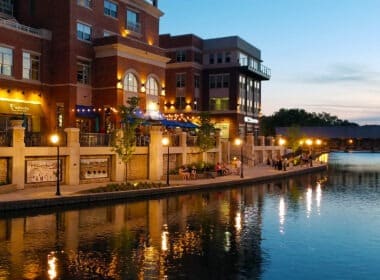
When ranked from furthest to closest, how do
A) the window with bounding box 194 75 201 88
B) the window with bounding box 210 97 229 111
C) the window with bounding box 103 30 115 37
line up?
the window with bounding box 210 97 229 111, the window with bounding box 194 75 201 88, the window with bounding box 103 30 115 37

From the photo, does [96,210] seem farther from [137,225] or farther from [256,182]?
[256,182]

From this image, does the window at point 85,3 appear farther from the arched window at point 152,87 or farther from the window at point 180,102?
the window at point 180,102

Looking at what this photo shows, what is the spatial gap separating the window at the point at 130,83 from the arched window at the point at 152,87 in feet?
6.85

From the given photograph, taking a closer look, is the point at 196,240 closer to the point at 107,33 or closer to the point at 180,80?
the point at 107,33

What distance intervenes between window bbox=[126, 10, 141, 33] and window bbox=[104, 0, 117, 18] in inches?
97.6

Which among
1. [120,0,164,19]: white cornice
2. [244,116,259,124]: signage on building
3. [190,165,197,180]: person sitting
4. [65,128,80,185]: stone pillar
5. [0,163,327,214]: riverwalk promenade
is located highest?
[120,0,164,19]: white cornice

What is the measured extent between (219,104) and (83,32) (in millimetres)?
32800

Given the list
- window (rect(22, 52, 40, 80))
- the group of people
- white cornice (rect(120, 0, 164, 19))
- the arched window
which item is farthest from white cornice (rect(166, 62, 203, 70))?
the group of people

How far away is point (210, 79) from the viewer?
A: 253 ft

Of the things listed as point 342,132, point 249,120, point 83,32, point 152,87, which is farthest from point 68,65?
point 342,132

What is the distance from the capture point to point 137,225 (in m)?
23.5

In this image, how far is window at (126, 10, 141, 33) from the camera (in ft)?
180

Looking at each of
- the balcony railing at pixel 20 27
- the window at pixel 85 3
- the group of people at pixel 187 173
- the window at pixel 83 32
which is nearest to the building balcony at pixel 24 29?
the balcony railing at pixel 20 27

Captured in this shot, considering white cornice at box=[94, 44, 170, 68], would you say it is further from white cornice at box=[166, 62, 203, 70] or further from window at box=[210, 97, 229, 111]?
window at box=[210, 97, 229, 111]
